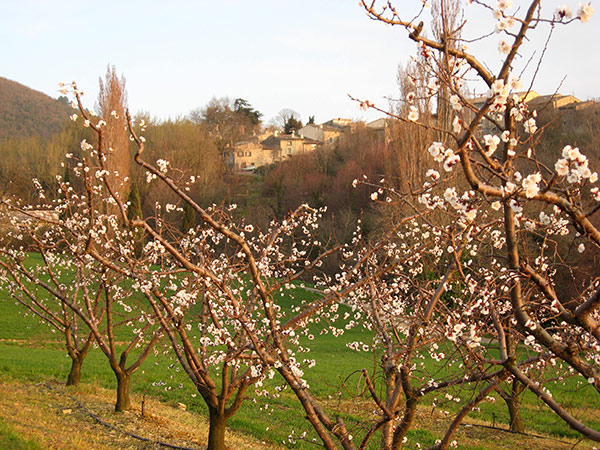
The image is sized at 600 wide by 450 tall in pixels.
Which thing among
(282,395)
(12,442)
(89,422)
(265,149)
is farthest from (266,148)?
(12,442)

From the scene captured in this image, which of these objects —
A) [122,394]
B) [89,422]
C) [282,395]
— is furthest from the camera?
[282,395]

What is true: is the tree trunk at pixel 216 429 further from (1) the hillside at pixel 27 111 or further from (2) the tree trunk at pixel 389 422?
(1) the hillside at pixel 27 111

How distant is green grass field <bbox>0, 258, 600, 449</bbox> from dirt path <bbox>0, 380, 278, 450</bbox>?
0.36m

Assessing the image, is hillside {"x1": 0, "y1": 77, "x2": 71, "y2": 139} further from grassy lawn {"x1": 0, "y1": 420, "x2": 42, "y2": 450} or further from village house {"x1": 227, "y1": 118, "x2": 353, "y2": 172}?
grassy lawn {"x1": 0, "y1": 420, "x2": 42, "y2": 450}

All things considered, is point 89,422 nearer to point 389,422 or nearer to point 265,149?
point 389,422

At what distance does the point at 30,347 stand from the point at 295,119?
64615mm

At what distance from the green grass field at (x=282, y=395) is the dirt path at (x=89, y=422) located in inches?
14.3

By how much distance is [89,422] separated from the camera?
21.5 ft

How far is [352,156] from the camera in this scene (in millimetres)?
43062

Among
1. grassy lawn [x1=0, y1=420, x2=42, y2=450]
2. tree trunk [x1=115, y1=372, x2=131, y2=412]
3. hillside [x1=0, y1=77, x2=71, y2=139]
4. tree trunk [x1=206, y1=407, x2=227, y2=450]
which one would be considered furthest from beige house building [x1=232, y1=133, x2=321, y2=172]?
tree trunk [x1=206, y1=407, x2=227, y2=450]

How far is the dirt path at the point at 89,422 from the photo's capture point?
5723mm

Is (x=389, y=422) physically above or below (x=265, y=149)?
below

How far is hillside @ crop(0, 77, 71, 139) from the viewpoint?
6266 centimetres

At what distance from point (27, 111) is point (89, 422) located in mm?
73174
